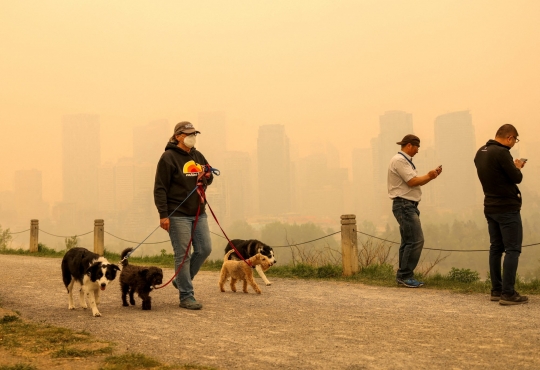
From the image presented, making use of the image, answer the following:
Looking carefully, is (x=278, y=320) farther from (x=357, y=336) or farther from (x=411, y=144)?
(x=411, y=144)

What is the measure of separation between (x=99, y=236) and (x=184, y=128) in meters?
12.5

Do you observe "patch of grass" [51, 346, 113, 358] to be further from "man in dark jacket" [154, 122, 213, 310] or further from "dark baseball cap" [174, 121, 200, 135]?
"dark baseball cap" [174, 121, 200, 135]

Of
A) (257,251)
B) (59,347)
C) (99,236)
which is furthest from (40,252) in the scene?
(59,347)

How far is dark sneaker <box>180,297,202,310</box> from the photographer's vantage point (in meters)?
7.75

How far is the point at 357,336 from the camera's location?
5.94 metres

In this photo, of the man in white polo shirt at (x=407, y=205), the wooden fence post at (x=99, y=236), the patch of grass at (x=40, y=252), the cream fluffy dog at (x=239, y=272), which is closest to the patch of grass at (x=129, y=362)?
the cream fluffy dog at (x=239, y=272)

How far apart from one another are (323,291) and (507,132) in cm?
376

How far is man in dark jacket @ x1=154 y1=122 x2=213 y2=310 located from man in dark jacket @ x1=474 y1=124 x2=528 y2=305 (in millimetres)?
3942

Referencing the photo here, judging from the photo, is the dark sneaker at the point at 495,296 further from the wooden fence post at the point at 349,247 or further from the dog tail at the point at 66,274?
the dog tail at the point at 66,274

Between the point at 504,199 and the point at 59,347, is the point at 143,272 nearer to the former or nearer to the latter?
the point at 59,347

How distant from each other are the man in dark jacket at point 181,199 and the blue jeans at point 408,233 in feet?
11.6

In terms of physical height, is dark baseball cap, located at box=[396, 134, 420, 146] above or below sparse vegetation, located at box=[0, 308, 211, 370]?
above

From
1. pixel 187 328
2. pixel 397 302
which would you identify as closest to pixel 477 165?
pixel 397 302

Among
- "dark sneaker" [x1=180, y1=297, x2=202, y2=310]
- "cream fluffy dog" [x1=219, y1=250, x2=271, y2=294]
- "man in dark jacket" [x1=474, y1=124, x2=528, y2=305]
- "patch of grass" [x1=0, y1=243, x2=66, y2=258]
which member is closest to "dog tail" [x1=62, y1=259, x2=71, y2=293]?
"dark sneaker" [x1=180, y1=297, x2=202, y2=310]
